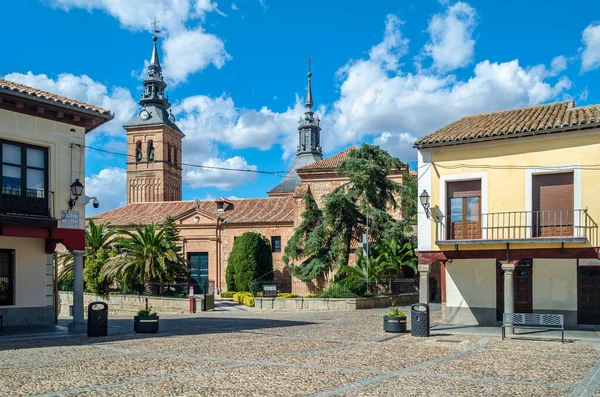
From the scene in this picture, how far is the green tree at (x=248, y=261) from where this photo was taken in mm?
37594

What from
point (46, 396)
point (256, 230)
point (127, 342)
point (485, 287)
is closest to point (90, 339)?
point (127, 342)

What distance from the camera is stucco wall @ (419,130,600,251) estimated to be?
16.9 meters

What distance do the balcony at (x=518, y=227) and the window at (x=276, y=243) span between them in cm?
2329

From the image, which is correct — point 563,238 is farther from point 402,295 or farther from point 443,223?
point 402,295

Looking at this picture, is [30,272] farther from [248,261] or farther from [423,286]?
[248,261]

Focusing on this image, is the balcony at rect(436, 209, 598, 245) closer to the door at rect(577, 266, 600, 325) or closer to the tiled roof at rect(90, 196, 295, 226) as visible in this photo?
the door at rect(577, 266, 600, 325)

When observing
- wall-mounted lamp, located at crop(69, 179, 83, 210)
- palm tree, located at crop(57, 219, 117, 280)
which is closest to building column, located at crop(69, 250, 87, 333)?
wall-mounted lamp, located at crop(69, 179, 83, 210)

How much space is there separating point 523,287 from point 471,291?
164 cm

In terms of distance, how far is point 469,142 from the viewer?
18.7m

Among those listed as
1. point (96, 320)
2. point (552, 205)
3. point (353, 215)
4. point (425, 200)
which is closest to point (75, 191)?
point (96, 320)

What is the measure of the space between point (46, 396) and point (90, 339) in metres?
7.57

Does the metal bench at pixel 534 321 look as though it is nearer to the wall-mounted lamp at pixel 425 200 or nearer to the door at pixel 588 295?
the door at pixel 588 295

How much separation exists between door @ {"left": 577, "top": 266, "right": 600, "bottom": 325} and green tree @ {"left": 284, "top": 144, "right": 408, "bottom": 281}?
12640 millimetres

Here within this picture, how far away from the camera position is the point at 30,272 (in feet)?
60.5
